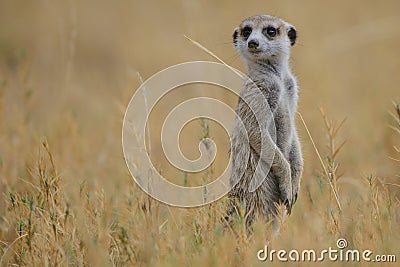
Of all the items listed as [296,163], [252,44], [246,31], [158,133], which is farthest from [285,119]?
[158,133]

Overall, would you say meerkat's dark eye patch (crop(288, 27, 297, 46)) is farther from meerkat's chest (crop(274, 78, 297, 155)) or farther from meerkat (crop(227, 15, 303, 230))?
meerkat's chest (crop(274, 78, 297, 155))

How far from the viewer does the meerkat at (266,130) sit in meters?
3.71

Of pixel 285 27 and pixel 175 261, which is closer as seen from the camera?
pixel 175 261

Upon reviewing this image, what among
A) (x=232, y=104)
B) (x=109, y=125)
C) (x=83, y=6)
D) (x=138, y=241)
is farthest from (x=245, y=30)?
(x=83, y=6)

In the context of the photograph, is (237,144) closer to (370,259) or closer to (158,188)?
(158,188)

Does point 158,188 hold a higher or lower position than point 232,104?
lower

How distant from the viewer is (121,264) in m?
3.31

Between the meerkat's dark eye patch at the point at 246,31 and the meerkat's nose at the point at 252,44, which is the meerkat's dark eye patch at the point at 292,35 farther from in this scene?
the meerkat's nose at the point at 252,44

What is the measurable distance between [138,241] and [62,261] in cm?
35

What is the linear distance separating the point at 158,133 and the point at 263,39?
121 inches

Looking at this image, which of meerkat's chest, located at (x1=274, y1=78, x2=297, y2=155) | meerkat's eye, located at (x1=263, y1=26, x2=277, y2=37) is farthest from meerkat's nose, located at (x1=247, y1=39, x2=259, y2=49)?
meerkat's chest, located at (x1=274, y1=78, x2=297, y2=155)

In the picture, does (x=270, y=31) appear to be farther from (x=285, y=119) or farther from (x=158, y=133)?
(x=158, y=133)

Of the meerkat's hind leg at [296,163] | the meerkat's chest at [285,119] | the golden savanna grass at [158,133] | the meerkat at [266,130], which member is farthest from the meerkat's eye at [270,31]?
the meerkat's hind leg at [296,163]

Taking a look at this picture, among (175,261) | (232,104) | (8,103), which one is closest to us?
(175,261)
